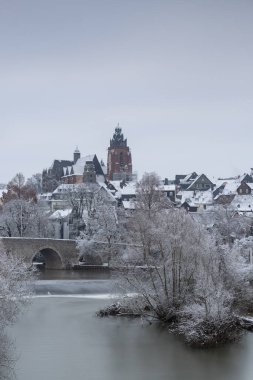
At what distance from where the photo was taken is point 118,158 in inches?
5443

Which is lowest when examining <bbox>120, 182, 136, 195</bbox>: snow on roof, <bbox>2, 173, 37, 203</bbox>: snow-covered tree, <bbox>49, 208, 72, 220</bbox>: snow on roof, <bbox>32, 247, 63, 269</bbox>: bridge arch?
<bbox>32, 247, 63, 269</bbox>: bridge arch

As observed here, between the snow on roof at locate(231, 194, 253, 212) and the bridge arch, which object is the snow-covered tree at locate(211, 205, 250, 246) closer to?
the bridge arch

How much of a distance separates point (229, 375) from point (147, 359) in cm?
341

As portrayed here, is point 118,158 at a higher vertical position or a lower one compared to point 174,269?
higher

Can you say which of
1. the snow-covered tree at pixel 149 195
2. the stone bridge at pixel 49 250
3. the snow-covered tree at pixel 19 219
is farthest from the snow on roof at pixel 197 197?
the stone bridge at pixel 49 250

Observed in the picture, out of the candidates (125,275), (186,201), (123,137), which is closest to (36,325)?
(125,275)

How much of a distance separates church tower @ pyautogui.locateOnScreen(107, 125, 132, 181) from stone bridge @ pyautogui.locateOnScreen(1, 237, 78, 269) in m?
65.5

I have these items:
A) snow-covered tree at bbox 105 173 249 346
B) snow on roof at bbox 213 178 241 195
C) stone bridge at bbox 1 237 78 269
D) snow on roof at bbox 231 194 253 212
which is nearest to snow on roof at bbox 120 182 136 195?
snow on roof at bbox 213 178 241 195

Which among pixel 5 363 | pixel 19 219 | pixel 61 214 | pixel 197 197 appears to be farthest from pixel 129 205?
pixel 5 363

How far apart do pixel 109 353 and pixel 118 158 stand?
114 m

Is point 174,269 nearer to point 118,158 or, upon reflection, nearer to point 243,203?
point 243,203

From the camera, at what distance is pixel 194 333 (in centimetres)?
2541

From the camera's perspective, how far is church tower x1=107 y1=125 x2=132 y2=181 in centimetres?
13450

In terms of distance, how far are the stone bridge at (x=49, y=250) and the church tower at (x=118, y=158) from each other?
215ft
